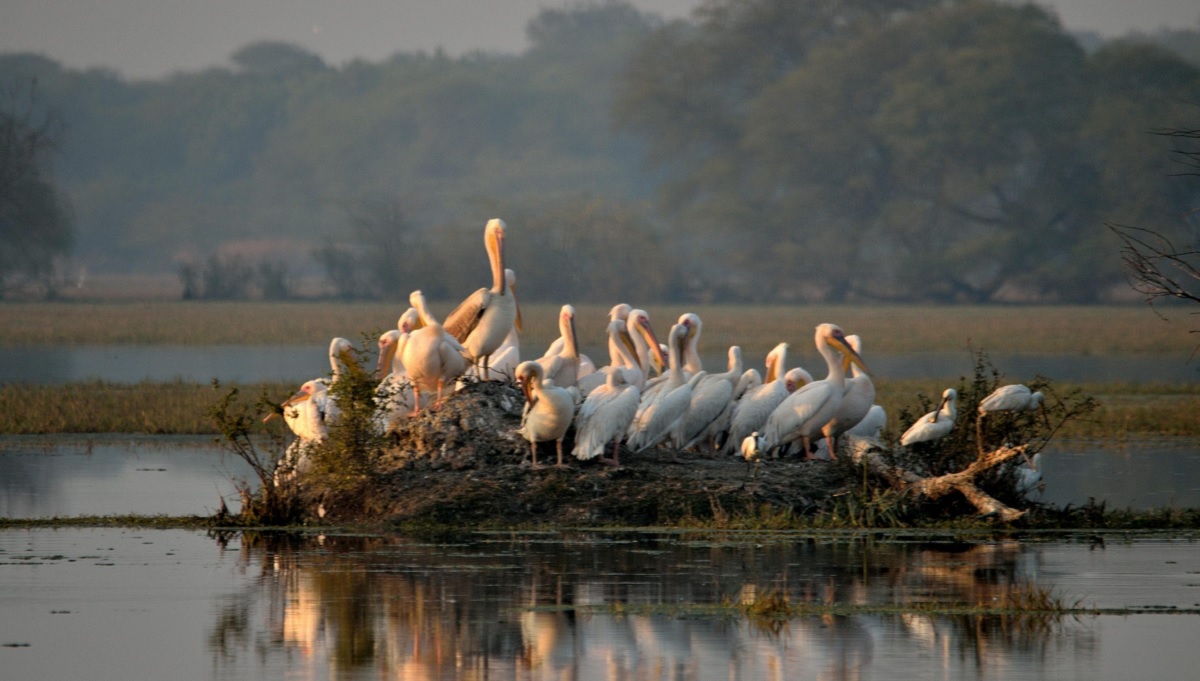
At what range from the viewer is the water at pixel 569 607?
324 inches

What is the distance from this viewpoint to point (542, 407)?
40.0ft

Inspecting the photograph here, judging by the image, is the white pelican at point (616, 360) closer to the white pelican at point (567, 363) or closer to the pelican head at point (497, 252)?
the white pelican at point (567, 363)

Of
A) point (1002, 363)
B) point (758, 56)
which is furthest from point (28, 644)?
point (758, 56)

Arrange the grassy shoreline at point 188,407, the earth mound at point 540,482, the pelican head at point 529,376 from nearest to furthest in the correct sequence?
1. the pelican head at point 529,376
2. the earth mound at point 540,482
3. the grassy shoreline at point 188,407

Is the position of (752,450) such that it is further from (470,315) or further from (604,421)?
(470,315)

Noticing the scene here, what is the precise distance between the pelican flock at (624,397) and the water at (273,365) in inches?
429

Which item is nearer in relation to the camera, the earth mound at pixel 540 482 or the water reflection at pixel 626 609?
the water reflection at pixel 626 609

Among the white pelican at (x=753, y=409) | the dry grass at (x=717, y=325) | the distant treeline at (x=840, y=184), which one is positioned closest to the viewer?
the white pelican at (x=753, y=409)

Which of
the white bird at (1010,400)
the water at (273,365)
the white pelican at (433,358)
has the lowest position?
the white bird at (1010,400)

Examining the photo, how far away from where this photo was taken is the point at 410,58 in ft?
380

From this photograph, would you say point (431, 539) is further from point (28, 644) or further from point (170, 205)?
point (170, 205)

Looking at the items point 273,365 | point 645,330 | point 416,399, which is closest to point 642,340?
point 645,330

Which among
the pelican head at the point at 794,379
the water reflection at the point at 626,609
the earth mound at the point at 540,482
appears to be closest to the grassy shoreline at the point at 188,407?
the pelican head at the point at 794,379

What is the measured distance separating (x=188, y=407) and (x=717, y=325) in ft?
81.3
